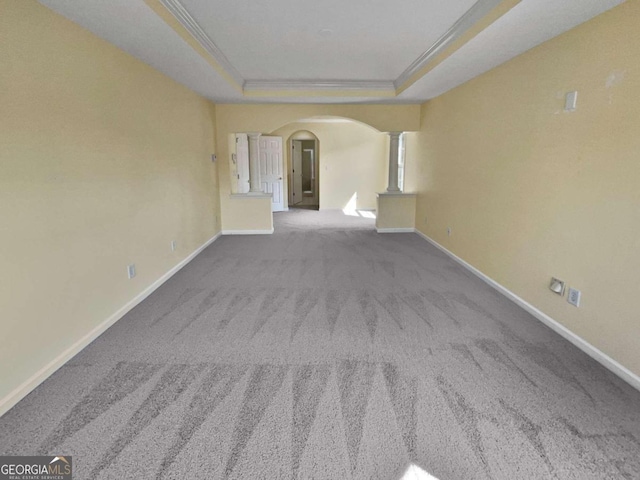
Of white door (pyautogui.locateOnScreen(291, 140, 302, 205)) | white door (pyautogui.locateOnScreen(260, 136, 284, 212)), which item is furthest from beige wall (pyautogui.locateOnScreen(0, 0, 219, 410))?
white door (pyautogui.locateOnScreen(291, 140, 302, 205))

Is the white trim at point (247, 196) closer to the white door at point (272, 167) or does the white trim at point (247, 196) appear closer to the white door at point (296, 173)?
the white door at point (272, 167)

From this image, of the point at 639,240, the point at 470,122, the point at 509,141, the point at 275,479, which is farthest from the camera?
the point at 470,122

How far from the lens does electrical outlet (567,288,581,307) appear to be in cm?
270

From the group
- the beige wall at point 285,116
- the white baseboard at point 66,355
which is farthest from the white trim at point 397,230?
the white baseboard at point 66,355

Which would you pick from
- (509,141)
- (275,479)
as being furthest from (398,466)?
(509,141)

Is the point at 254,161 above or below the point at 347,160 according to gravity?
below

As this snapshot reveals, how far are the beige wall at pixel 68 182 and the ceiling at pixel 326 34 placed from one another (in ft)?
0.87

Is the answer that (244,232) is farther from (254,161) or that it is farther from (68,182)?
(68,182)

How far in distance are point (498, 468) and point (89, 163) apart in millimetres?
3208

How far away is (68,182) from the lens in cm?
253

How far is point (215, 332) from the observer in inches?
116

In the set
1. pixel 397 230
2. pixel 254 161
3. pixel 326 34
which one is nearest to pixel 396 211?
pixel 397 230

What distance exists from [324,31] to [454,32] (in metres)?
1.17

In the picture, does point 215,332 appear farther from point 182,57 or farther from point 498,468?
point 182,57
